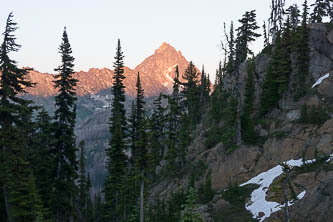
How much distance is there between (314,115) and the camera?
29.7 m

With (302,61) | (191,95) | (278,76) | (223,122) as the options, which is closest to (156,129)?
(191,95)

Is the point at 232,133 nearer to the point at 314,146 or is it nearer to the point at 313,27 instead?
the point at 314,146

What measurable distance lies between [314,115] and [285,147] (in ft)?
13.1

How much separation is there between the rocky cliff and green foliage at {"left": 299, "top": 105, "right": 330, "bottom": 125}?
40cm

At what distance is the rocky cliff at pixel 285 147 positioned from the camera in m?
23.5

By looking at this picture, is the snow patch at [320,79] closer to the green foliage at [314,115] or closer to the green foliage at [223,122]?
the green foliage at [314,115]

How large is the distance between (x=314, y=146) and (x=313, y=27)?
17.8 m

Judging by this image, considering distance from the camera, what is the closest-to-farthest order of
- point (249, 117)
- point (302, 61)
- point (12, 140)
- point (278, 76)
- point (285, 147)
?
point (12, 140), point (285, 147), point (302, 61), point (249, 117), point (278, 76)

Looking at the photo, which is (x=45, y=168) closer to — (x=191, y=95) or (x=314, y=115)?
(x=314, y=115)

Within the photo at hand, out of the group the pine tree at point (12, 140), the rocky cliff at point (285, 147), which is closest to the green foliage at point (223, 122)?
the rocky cliff at point (285, 147)

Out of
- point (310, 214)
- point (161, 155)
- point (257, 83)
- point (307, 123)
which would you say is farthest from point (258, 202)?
point (161, 155)

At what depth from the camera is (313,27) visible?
124ft

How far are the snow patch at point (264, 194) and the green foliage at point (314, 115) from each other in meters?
4.72

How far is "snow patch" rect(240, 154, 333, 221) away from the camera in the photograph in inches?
865
